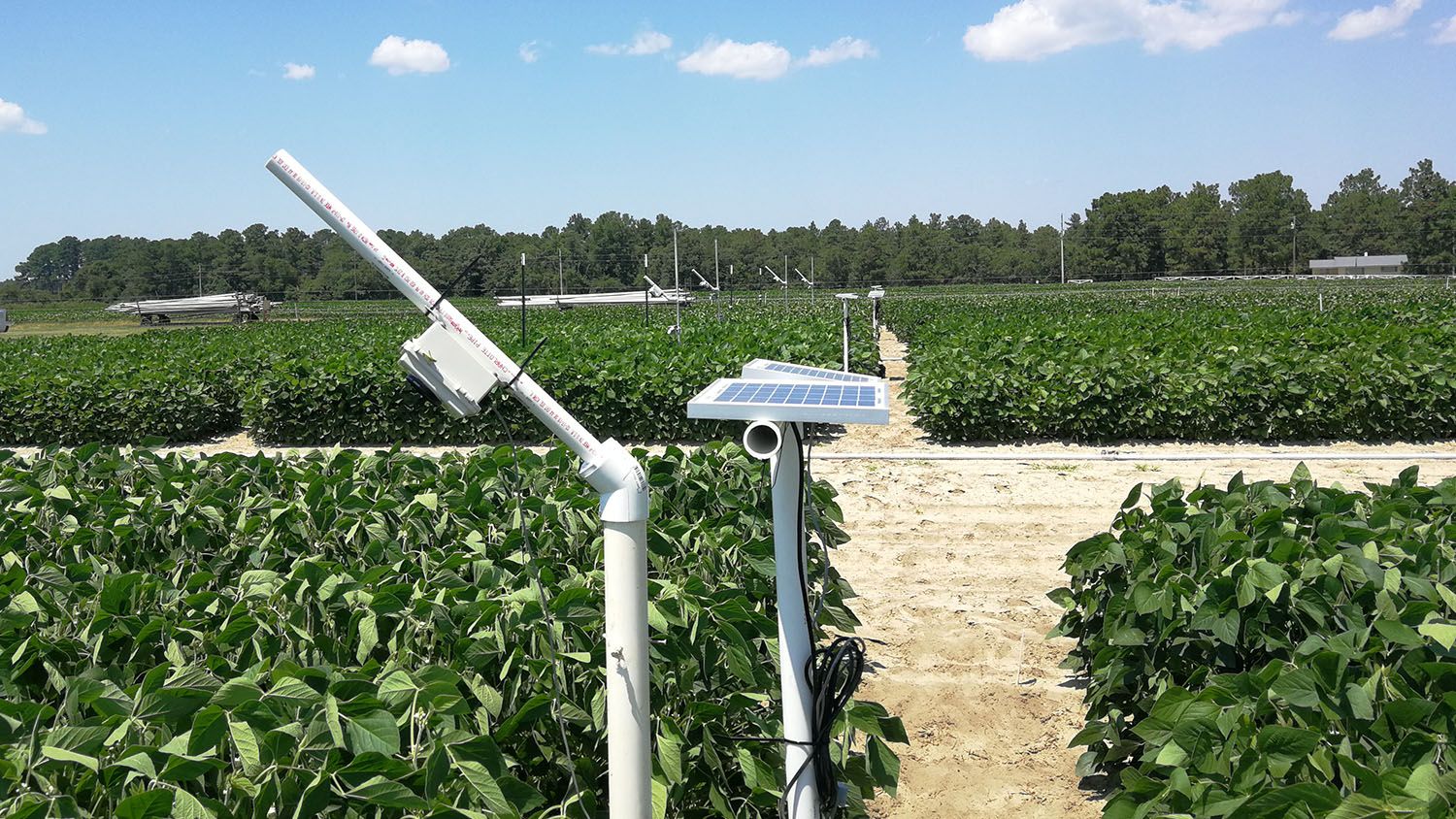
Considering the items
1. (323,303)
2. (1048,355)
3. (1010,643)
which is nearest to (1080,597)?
(1010,643)

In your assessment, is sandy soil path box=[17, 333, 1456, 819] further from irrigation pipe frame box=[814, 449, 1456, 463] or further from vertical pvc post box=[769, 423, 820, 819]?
vertical pvc post box=[769, 423, 820, 819]

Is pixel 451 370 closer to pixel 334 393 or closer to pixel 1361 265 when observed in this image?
pixel 334 393

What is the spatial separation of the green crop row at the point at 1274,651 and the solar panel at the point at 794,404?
1129 mm

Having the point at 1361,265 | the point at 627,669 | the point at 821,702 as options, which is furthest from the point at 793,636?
the point at 1361,265

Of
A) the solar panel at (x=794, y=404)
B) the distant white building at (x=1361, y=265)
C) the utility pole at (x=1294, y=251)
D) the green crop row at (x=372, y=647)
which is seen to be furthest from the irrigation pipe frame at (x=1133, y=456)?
the utility pole at (x=1294, y=251)

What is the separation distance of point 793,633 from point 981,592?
14.1ft

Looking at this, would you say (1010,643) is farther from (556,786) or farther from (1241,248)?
(1241,248)

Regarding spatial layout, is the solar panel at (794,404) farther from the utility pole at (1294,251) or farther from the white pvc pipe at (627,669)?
the utility pole at (1294,251)

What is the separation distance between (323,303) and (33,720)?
189 feet

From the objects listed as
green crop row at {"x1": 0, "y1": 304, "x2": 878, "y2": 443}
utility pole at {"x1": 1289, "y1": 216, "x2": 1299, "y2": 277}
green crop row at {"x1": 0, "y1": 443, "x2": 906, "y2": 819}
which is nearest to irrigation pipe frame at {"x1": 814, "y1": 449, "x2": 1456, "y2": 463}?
green crop row at {"x1": 0, "y1": 304, "x2": 878, "y2": 443}

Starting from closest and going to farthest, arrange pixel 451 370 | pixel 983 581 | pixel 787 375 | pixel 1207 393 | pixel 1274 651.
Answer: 1. pixel 451 370
2. pixel 787 375
3. pixel 1274 651
4. pixel 983 581
5. pixel 1207 393

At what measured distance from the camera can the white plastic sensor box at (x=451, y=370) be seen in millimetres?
1931

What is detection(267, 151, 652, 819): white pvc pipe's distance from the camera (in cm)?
197

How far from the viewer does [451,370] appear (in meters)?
1.95
